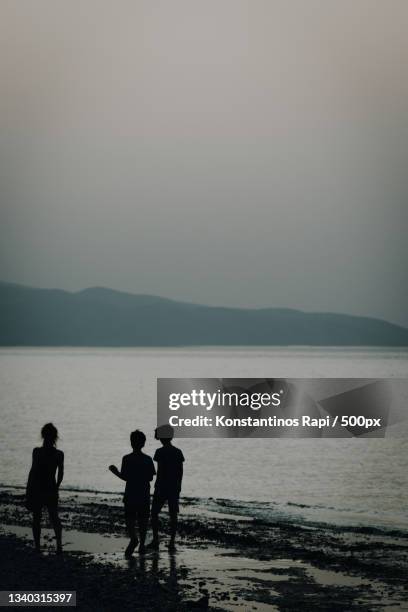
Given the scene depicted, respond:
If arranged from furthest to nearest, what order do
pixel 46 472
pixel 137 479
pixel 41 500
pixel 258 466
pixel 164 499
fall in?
pixel 258 466 → pixel 164 499 → pixel 137 479 → pixel 41 500 → pixel 46 472

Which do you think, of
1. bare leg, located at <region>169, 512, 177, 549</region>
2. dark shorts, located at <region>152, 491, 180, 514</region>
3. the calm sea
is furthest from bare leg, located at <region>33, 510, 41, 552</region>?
the calm sea

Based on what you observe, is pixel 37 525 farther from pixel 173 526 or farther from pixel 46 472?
pixel 173 526

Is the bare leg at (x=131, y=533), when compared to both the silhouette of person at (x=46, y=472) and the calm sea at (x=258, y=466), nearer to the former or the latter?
the silhouette of person at (x=46, y=472)

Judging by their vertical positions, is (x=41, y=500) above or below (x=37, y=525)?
above

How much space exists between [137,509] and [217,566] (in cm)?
Result: 243

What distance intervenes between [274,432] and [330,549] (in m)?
80.5

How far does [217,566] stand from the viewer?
17.7 meters

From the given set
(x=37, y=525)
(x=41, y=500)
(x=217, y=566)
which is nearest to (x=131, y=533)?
(x=37, y=525)

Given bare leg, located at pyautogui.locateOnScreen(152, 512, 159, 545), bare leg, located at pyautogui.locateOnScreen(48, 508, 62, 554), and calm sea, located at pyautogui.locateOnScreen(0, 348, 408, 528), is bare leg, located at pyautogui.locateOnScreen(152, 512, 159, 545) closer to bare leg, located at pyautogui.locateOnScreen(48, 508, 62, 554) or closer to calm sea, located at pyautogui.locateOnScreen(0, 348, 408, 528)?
bare leg, located at pyautogui.locateOnScreen(48, 508, 62, 554)

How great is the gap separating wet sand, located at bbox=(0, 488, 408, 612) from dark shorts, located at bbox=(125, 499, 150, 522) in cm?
83

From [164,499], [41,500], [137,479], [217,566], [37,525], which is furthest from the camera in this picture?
[217,566]

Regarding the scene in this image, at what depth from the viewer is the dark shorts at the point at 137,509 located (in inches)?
634

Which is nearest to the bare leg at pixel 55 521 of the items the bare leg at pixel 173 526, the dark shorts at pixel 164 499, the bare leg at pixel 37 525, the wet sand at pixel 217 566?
A: the bare leg at pixel 37 525

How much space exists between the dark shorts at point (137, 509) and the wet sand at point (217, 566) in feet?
2.72
